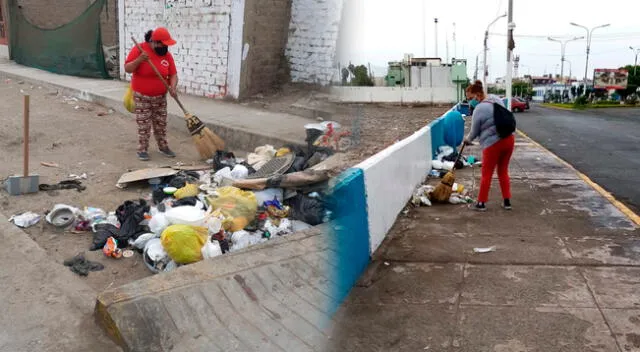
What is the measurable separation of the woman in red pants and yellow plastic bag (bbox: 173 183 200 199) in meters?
3.02

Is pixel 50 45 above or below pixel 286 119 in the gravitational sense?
above

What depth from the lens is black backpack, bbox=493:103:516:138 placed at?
6406mm

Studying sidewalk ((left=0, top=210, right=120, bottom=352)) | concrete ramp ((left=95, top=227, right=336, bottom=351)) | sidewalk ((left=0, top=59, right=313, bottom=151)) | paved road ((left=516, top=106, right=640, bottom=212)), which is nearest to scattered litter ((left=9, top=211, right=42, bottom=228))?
sidewalk ((left=0, top=210, right=120, bottom=352))

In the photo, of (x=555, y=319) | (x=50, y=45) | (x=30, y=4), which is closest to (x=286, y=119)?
(x=555, y=319)

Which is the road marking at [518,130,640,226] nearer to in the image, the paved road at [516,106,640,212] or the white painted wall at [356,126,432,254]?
the paved road at [516,106,640,212]

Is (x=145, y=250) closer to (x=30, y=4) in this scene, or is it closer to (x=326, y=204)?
(x=326, y=204)

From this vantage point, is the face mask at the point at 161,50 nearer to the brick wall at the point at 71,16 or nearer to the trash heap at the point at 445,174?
the trash heap at the point at 445,174

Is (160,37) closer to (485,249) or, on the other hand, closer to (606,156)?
(485,249)

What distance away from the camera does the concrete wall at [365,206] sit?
3865 millimetres

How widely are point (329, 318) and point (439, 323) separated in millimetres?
660

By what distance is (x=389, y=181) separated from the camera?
A: 5.52 meters

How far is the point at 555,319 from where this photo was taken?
3.59 meters

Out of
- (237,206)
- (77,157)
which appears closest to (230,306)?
(237,206)

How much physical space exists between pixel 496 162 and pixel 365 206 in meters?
2.75
